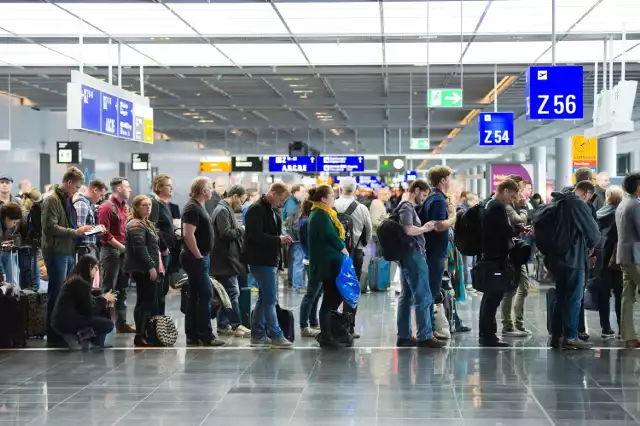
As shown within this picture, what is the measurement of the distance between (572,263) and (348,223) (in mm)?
3418

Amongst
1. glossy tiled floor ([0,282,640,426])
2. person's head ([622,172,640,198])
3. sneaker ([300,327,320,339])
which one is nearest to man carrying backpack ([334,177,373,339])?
sneaker ([300,327,320,339])

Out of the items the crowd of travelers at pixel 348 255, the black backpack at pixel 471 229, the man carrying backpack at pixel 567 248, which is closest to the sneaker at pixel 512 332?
the crowd of travelers at pixel 348 255

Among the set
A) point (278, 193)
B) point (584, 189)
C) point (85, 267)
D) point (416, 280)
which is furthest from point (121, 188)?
point (584, 189)

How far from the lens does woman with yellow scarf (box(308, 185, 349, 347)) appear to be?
8.92 metres

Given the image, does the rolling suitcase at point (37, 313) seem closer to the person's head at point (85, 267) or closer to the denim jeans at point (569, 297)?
the person's head at point (85, 267)

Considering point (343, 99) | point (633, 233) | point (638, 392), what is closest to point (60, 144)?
point (343, 99)

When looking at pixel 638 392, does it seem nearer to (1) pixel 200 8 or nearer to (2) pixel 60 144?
(1) pixel 200 8

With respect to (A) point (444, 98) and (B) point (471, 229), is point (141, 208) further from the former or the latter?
(A) point (444, 98)

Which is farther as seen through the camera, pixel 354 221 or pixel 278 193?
pixel 354 221

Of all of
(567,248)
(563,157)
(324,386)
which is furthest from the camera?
(563,157)

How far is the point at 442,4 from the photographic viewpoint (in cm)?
1320

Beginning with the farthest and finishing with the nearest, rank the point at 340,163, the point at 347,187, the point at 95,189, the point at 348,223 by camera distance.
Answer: the point at 340,163, the point at 347,187, the point at 348,223, the point at 95,189

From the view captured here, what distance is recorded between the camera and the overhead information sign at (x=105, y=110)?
13734 millimetres

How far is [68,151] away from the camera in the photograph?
24812 mm
